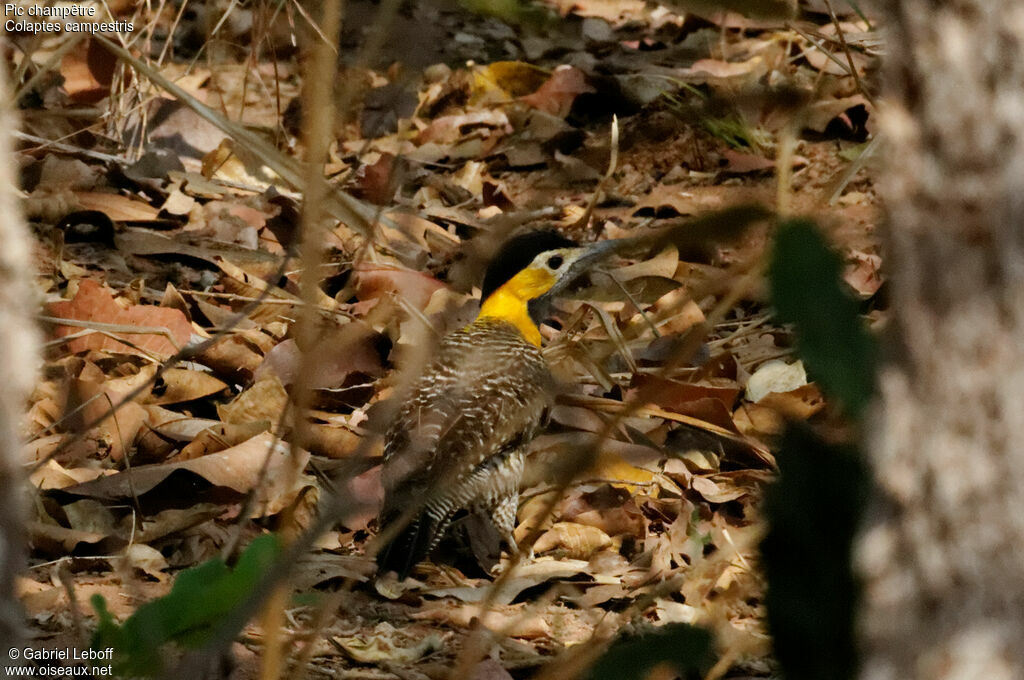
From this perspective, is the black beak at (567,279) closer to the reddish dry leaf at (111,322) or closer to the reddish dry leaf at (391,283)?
the reddish dry leaf at (391,283)

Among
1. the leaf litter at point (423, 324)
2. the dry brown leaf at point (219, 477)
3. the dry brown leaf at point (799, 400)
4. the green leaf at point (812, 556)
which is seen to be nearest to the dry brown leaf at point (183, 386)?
the leaf litter at point (423, 324)

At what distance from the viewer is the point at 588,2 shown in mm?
8703

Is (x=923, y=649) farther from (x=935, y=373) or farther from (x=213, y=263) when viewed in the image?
(x=213, y=263)

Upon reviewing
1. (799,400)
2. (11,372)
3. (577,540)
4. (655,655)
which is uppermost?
(11,372)

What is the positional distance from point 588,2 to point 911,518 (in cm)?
786

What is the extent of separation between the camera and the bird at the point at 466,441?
13.5 feet

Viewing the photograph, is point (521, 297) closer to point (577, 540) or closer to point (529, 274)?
point (529, 274)

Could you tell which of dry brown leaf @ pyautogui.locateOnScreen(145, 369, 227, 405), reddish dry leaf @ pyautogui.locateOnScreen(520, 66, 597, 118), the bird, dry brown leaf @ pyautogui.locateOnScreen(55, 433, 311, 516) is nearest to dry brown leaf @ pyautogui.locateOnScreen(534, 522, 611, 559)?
the bird

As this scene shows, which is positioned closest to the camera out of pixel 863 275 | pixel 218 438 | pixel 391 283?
pixel 218 438

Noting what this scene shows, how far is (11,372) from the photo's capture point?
1356 mm

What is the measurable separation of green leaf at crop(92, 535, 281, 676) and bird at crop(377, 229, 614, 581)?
169 cm

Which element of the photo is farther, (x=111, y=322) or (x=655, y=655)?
(x=111, y=322)

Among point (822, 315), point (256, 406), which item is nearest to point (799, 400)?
point (256, 406)

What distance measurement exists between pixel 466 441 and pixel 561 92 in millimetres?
3214
